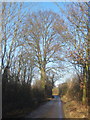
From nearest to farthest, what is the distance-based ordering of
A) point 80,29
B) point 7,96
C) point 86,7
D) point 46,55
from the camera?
point 86,7, point 80,29, point 7,96, point 46,55

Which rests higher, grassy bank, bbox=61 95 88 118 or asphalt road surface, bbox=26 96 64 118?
grassy bank, bbox=61 95 88 118

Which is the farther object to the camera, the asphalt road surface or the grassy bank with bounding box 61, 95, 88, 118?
the asphalt road surface

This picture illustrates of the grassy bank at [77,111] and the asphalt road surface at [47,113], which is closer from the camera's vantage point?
the grassy bank at [77,111]

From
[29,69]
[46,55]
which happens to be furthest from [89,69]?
[46,55]

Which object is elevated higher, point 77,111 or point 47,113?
point 77,111

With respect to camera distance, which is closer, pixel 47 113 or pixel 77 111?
pixel 77 111

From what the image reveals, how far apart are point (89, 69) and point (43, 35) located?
14.5 metres

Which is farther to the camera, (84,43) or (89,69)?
(89,69)

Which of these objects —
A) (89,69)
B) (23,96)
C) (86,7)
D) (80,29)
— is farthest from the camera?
(23,96)

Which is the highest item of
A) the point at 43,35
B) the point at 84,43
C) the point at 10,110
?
the point at 43,35

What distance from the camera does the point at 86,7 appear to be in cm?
866

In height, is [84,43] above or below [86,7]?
below

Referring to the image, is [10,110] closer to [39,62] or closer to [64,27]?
[64,27]

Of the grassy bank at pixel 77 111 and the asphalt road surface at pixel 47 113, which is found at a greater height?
the grassy bank at pixel 77 111
